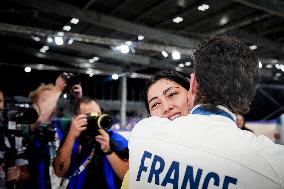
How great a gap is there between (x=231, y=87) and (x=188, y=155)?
0.88 ft

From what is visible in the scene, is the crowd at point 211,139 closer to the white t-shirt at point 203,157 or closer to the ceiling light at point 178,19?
the white t-shirt at point 203,157

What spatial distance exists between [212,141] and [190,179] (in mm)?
124

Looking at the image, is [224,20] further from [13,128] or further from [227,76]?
[227,76]

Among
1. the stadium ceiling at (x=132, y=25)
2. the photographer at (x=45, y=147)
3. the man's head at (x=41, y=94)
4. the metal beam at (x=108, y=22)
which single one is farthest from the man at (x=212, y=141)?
the metal beam at (x=108, y=22)

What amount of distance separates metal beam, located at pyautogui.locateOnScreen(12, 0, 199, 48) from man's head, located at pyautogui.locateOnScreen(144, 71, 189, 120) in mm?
5308

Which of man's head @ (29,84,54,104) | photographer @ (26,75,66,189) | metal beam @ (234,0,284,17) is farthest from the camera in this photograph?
metal beam @ (234,0,284,17)

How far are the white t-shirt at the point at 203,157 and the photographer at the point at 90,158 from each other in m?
1.20

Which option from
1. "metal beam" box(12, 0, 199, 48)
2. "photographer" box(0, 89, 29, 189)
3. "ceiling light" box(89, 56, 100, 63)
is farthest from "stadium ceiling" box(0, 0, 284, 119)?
"photographer" box(0, 89, 29, 189)

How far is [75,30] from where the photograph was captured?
28.8 ft

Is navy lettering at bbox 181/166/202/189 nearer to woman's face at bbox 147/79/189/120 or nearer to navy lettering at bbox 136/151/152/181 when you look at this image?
navy lettering at bbox 136/151/152/181

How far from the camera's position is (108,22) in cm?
764

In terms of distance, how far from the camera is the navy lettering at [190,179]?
0.93 metres

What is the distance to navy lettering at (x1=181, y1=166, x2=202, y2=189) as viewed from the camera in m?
0.93

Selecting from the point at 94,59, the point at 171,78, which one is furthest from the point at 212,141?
the point at 94,59
